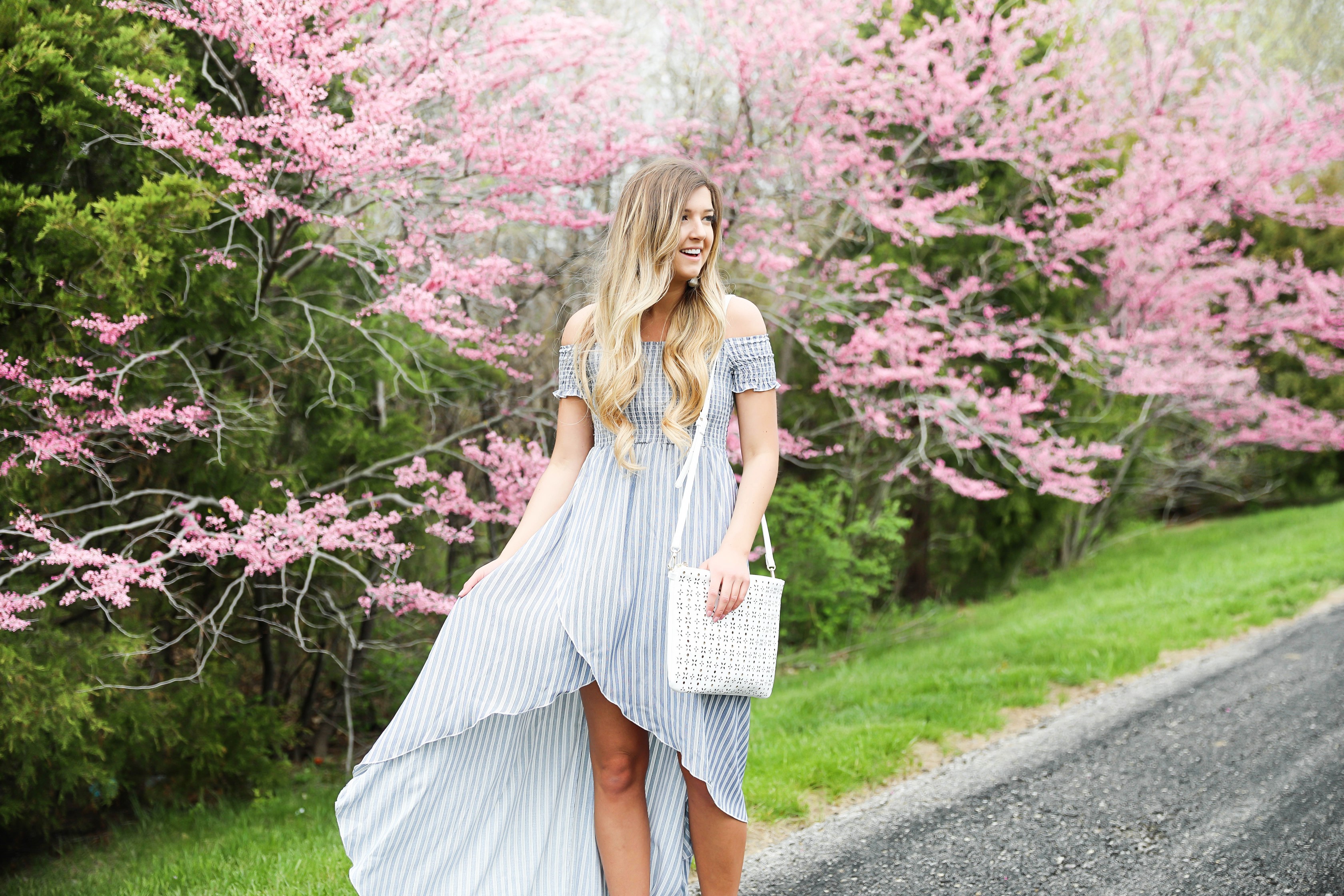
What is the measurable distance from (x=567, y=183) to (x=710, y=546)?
10.9 ft

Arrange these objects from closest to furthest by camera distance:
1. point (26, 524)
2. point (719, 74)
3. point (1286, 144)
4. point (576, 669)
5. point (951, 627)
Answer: point (576, 669) < point (26, 524) < point (719, 74) < point (951, 627) < point (1286, 144)

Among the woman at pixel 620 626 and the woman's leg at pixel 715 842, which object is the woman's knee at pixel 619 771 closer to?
the woman at pixel 620 626

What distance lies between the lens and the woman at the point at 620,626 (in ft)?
6.82

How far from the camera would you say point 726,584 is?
192 centimetres

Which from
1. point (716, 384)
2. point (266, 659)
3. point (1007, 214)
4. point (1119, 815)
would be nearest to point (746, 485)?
point (716, 384)

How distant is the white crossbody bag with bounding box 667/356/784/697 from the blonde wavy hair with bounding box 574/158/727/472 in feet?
0.74

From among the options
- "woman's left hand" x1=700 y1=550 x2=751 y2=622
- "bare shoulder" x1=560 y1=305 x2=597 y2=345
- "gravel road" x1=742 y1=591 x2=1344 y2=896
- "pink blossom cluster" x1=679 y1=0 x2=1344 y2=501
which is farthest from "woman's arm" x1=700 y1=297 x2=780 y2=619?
"pink blossom cluster" x1=679 y1=0 x2=1344 y2=501

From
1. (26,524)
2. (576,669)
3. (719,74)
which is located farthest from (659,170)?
(719,74)

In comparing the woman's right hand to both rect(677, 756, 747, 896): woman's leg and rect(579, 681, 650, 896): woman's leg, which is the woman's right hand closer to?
→ rect(579, 681, 650, 896): woman's leg

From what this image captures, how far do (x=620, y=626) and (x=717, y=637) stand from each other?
258 mm

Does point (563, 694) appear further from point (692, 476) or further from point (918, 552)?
point (918, 552)

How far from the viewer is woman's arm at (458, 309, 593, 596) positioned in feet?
7.42

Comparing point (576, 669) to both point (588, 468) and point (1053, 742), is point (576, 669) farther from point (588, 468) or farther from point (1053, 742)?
point (1053, 742)

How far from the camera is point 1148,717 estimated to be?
4.31 meters
